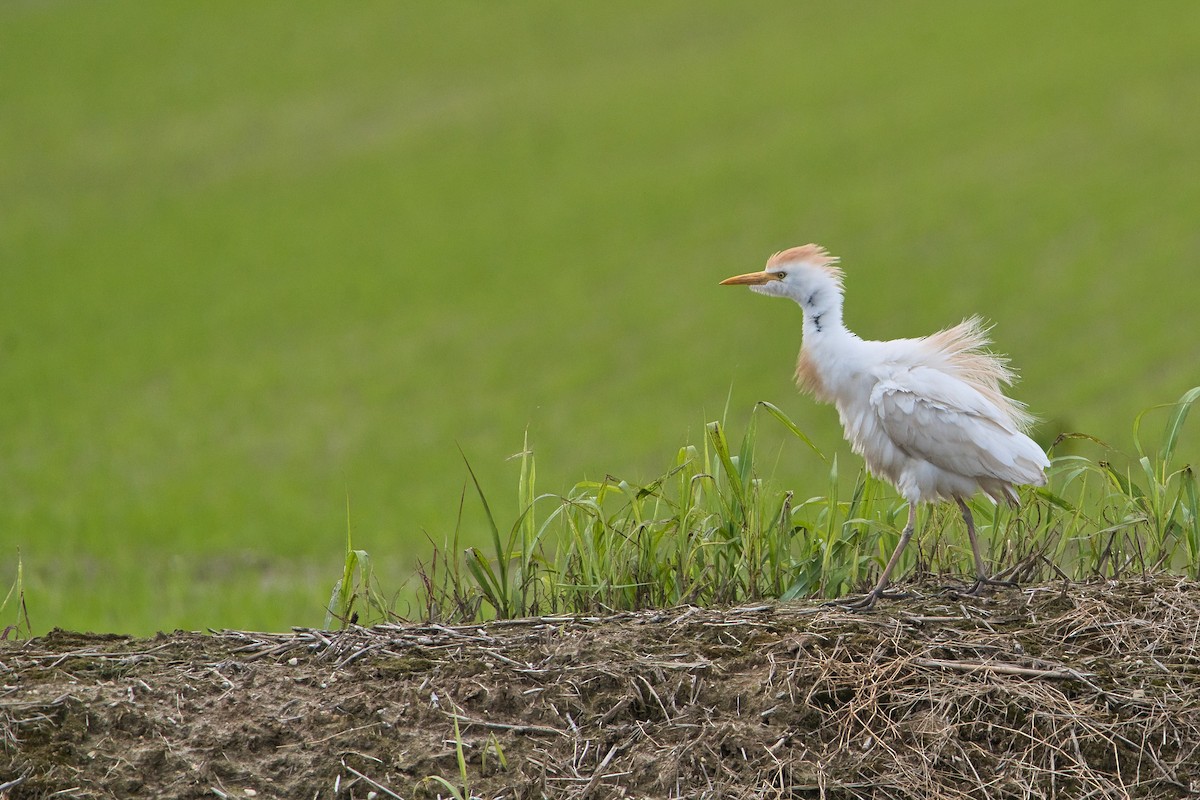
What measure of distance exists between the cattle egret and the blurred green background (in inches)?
42.5

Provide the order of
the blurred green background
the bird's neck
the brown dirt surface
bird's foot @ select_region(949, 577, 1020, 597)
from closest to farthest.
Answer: the brown dirt surface → bird's foot @ select_region(949, 577, 1020, 597) → the bird's neck → the blurred green background

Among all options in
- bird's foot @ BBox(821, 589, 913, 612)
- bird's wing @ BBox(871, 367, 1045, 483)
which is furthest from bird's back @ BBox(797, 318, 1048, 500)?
bird's foot @ BBox(821, 589, 913, 612)

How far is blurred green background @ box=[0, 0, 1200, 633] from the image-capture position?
11914mm

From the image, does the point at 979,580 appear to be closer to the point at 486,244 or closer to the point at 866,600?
the point at 866,600

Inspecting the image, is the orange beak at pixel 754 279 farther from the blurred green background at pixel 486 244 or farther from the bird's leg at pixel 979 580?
the bird's leg at pixel 979 580

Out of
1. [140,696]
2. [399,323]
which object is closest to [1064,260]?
[399,323]

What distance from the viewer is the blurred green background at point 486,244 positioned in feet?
39.1

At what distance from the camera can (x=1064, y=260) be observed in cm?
1833

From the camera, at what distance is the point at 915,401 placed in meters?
4.39

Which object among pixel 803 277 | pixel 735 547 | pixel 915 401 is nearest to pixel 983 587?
pixel 915 401

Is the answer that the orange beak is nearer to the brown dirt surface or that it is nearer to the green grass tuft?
the green grass tuft

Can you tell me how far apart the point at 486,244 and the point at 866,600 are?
57.9ft

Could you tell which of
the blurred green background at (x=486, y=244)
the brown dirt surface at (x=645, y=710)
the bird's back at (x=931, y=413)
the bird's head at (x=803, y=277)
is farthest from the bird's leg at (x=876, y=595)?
the blurred green background at (x=486, y=244)

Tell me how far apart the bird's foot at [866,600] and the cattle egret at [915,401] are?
128mm
